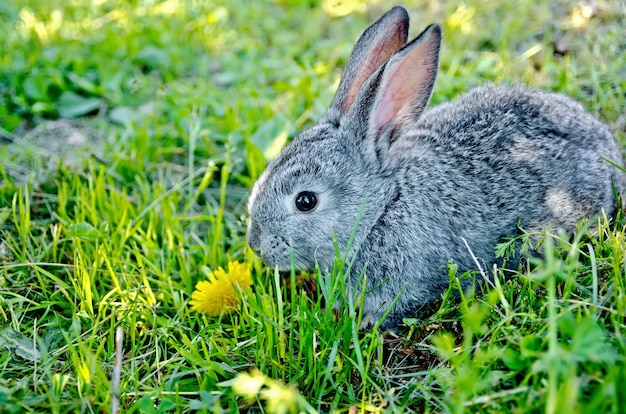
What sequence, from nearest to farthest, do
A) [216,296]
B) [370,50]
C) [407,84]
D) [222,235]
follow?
1. [216,296]
2. [407,84]
3. [370,50]
4. [222,235]

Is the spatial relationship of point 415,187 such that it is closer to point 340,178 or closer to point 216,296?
point 340,178

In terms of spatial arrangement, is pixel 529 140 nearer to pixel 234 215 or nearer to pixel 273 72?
pixel 234 215

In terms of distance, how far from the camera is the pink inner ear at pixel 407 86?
329cm

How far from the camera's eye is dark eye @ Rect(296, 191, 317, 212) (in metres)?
3.47

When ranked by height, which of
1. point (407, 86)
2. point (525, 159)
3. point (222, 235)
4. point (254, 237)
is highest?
point (407, 86)

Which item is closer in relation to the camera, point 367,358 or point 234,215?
point 367,358

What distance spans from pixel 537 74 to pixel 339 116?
2.07m

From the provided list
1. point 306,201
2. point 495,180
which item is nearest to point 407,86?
point 495,180

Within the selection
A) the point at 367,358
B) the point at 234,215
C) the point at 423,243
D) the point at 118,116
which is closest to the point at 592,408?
the point at 367,358

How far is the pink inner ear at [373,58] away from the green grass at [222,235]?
813 millimetres

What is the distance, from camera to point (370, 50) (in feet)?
12.5

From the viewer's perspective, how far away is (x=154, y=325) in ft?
10.0

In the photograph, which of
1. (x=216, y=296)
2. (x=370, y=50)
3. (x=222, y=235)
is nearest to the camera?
(x=216, y=296)

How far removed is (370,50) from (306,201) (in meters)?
1.11
